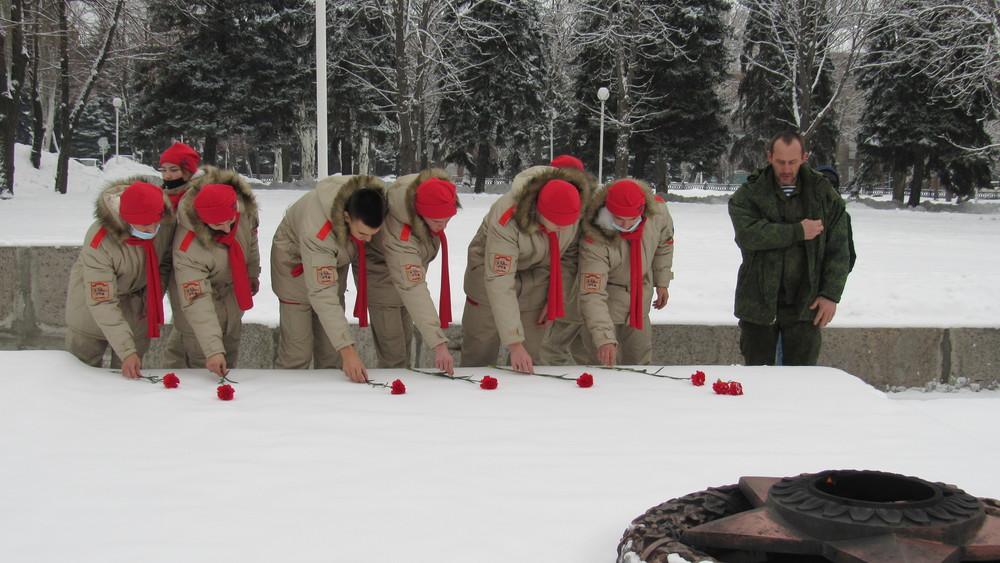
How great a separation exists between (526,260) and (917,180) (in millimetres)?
21307

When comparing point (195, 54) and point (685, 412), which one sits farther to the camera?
point (195, 54)

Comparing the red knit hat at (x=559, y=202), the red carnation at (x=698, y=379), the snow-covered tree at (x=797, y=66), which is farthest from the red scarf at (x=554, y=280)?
the snow-covered tree at (x=797, y=66)

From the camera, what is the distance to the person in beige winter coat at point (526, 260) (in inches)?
152

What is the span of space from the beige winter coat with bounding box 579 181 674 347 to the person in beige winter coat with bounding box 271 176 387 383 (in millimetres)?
1049

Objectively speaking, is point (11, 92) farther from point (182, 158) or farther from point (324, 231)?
point (324, 231)

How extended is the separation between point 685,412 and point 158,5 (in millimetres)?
22813

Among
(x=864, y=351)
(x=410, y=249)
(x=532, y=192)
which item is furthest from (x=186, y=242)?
(x=864, y=351)

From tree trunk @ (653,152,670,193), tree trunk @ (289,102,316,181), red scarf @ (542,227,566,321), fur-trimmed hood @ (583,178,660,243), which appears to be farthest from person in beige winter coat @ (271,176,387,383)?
tree trunk @ (653,152,670,193)

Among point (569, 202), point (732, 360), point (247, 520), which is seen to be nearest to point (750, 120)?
point (732, 360)

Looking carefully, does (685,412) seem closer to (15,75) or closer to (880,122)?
(15,75)

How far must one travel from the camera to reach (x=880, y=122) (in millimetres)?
23125

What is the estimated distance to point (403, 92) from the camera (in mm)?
18484

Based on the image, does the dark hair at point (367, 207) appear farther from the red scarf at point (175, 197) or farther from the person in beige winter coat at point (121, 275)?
the red scarf at point (175, 197)

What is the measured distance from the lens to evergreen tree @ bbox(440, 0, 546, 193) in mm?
23891
